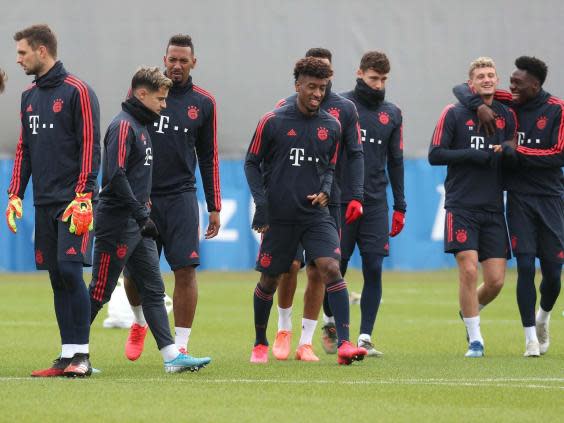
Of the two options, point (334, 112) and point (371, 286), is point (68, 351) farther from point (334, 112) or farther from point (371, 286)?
point (371, 286)

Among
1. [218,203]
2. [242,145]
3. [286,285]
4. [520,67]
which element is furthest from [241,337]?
[242,145]

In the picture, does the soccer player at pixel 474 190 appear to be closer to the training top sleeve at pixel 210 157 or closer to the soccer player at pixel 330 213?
the soccer player at pixel 330 213

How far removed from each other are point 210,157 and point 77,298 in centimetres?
187

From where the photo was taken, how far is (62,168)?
9367mm

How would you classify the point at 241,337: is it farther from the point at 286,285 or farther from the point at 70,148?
the point at 70,148

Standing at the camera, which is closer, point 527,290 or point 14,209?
point 14,209

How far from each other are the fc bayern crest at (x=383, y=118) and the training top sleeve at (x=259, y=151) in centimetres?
161

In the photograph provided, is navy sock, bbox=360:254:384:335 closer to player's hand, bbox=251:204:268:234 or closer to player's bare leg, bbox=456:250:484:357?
player's bare leg, bbox=456:250:484:357

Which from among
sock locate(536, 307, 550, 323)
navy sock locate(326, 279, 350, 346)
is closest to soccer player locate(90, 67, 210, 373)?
navy sock locate(326, 279, 350, 346)

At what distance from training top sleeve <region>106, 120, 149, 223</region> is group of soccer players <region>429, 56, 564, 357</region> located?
10.1 ft

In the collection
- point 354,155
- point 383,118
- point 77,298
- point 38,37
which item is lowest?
point 77,298

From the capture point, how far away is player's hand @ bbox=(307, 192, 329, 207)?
10367mm

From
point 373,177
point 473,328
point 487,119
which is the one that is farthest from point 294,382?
point 487,119

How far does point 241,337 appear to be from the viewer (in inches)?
521
